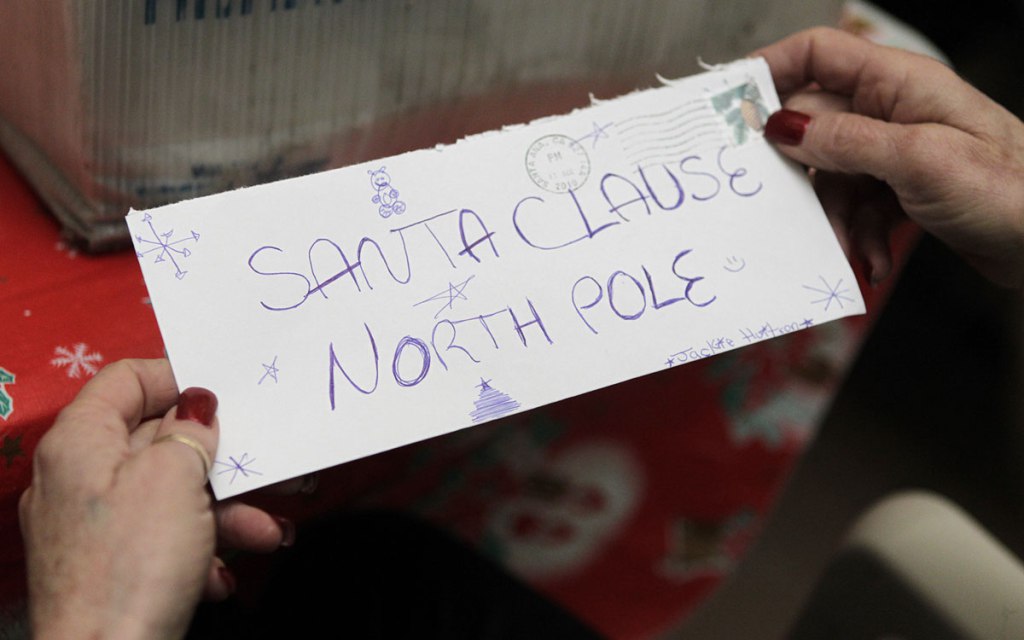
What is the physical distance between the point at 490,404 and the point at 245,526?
0.16 m

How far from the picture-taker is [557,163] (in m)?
0.55

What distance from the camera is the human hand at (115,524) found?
1.28ft

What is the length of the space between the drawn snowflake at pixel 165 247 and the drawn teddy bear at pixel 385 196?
11 centimetres

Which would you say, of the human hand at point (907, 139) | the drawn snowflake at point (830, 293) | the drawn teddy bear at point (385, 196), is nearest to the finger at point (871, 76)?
the human hand at point (907, 139)

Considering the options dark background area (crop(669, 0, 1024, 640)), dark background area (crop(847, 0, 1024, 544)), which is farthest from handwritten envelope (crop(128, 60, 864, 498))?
dark background area (crop(847, 0, 1024, 544))

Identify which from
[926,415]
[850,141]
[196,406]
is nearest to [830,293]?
[850,141]

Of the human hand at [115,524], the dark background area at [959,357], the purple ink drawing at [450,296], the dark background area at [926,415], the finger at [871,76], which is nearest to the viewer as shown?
the human hand at [115,524]

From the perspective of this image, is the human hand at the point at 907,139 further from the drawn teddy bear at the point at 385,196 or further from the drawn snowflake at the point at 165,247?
the drawn snowflake at the point at 165,247

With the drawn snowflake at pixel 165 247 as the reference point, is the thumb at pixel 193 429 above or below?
below

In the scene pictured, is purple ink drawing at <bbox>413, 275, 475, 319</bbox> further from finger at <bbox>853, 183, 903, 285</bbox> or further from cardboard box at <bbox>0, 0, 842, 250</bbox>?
finger at <bbox>853, 183, 903, 285</bbox>

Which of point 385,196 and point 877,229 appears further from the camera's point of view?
point 877,229

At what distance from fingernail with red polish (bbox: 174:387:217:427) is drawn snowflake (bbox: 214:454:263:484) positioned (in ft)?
0.07

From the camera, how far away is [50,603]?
1.30 ft

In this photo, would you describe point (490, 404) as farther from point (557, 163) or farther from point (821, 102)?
point (821, 102)
